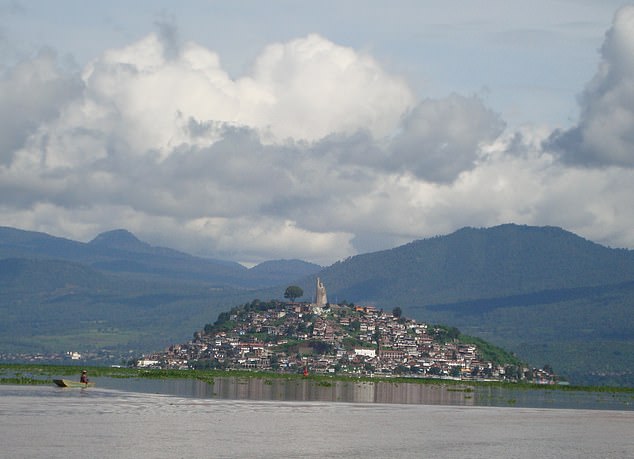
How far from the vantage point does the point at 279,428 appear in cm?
8850

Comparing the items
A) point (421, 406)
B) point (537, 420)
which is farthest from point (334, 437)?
point (421, 406)

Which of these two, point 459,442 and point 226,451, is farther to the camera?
point 459,442

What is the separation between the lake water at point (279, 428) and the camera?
7319 centimetres

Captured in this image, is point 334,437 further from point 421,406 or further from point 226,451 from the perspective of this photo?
point 421,406

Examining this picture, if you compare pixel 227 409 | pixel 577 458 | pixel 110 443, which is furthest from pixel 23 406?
pixel 577 458

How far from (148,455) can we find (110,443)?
551cm

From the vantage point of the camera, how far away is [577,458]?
7844cm

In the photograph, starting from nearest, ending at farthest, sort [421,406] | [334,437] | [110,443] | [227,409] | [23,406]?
1. [110,443]
2. [334,437]
3. [23,406]
4. [227,409]
5. [421,406]

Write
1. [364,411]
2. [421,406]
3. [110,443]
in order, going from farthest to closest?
1. [421,406]
2. [364,411]
3. [110,443]

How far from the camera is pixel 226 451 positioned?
71812mm

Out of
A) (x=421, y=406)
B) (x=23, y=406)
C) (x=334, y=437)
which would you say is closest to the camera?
(x=334, y=437)

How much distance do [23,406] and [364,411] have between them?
32.6m

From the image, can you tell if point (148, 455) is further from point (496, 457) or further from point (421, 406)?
point (421, 406)

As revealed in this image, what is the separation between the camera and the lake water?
73.2 m
